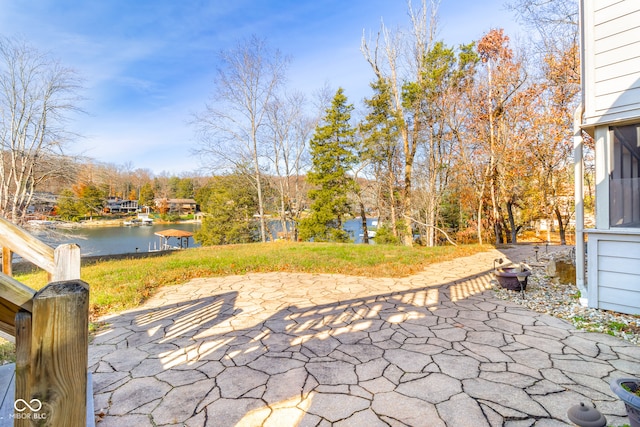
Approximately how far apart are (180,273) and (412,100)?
12253 mm

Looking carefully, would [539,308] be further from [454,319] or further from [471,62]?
[471,62]

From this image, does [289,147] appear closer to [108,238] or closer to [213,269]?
[213,269]

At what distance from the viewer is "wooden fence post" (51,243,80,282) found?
1343mm

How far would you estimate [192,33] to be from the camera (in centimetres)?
971

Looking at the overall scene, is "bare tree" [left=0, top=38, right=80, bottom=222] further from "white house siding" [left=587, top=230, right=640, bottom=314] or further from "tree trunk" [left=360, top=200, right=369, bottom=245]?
"tree trunk" [left=360, top=200, right=369, bottom=245]

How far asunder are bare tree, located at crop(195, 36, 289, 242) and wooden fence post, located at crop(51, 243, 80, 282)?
46.9ft

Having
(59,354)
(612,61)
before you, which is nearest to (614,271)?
(612,61)

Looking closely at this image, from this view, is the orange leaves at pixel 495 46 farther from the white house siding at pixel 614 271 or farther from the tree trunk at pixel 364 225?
the white house siding at pixel 614 271

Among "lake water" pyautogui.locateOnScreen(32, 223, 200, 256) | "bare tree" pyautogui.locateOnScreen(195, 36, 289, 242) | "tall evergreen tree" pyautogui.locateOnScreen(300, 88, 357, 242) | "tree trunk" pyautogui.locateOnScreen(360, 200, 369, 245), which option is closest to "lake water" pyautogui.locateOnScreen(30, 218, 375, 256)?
"lake water" pyautogui.locateOnScreen(32, 223, 200, 256)

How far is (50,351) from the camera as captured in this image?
2.19ft

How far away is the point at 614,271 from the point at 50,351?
488 cm

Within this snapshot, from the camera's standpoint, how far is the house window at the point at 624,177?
3.34 m

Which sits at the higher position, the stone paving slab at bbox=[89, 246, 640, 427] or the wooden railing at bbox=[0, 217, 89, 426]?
the wooden railing at bbox=[0, 217, 89, 426]

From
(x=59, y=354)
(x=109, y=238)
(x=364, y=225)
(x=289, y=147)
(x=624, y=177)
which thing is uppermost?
(x=289, y=147)
